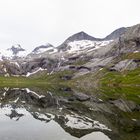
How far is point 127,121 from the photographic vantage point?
52.6 meters

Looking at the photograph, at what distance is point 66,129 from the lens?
4578cm

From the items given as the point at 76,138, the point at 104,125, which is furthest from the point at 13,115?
the point at 76,138

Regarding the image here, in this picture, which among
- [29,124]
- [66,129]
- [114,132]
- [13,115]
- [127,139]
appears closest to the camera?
[127,139]

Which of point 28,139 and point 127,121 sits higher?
point 28,139

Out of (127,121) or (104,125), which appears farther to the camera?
(127,121)

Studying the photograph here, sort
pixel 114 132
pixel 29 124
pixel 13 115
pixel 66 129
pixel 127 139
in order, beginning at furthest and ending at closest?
1. pixel 13 115
2. pixel 29 124
3. pixel 66 129
4. pixel 114 132
5. pixel 127 139

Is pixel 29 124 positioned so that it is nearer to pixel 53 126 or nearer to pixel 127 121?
pixel 53 126

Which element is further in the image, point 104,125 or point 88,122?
point 88,122

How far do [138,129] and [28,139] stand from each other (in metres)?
17.2

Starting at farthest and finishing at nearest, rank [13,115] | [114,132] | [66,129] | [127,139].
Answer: [13,115]
[66,129]
[114,132]
[127,139]

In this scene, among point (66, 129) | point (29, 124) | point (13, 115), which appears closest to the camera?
point (66, 129)

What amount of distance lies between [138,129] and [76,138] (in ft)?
36.6

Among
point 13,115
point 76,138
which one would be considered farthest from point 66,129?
point 13,115

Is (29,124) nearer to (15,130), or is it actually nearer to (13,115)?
(15,130)
